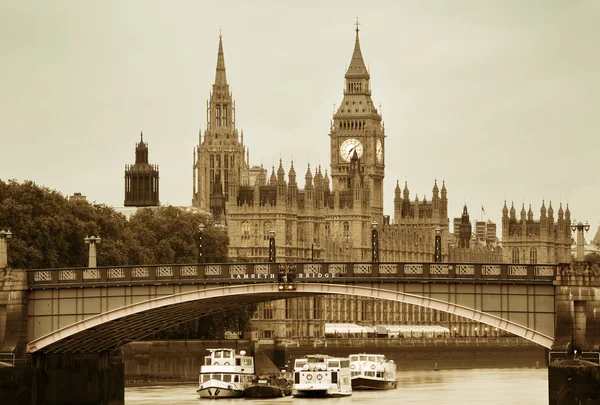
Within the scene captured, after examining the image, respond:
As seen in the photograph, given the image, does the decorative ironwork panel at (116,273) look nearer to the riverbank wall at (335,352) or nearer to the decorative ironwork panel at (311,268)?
the decorative ironwork panel at (311,268)

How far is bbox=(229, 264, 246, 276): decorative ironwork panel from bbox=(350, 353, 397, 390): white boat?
37930 mm

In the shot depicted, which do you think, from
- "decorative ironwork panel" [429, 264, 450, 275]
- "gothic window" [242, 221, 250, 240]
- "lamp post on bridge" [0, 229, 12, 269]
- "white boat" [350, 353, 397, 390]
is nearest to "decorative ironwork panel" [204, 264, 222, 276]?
"decorative ironwork panel" [429, 264, 450, 275]

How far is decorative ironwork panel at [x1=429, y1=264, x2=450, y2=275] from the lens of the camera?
79.9 m

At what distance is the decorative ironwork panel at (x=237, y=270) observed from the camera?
81.5 metres

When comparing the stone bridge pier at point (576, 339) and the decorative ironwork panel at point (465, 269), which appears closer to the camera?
the stone bridge pier at point (576, 339)

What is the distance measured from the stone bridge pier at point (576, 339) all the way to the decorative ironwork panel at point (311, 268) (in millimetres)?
8464

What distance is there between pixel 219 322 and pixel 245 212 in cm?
4295

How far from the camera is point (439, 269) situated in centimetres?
8025

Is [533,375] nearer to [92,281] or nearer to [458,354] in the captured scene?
[458,354]

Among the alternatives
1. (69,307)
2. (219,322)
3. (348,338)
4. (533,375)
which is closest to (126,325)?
(69,307)

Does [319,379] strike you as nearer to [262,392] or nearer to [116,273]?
[262,392]

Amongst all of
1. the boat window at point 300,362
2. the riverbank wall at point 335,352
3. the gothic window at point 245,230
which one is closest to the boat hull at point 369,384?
the boat window at point 300,362

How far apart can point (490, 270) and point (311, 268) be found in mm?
6115

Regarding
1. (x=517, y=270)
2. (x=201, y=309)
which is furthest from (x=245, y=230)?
(x=517, y=270)
